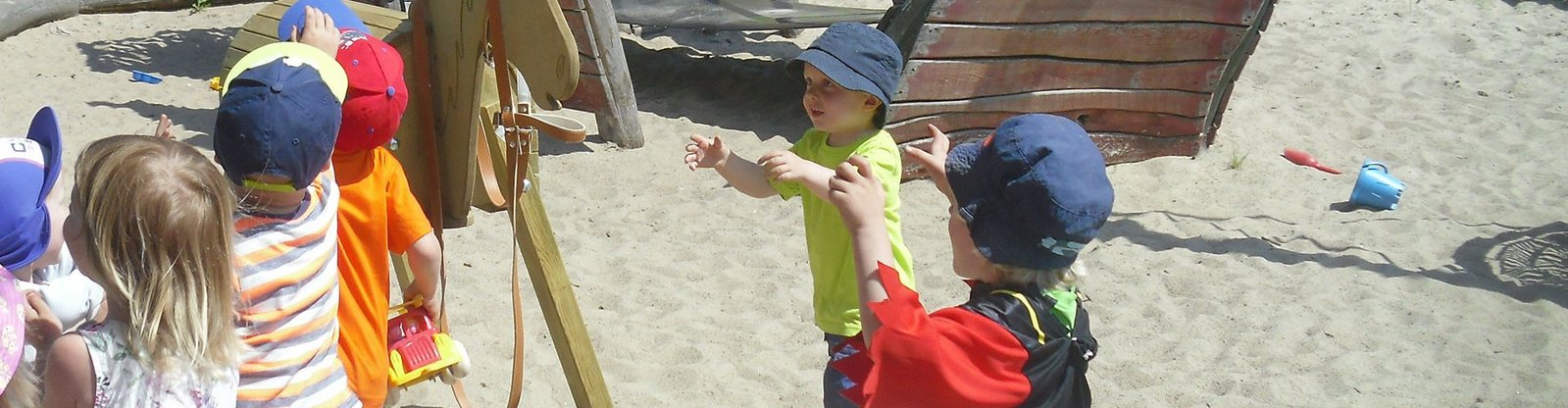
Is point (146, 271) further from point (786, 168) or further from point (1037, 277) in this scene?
point (1037, 277)

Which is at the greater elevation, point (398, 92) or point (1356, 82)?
point (398, 92)

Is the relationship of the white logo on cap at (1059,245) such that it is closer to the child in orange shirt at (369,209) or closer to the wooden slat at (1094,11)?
the child in orange shirt at (369,209)

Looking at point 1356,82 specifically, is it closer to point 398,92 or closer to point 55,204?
point 398,92

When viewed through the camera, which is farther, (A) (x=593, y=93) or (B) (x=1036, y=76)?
A: (A) (x=593, y=93)

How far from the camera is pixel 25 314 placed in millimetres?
1804

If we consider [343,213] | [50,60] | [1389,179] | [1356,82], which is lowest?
[1356,82]

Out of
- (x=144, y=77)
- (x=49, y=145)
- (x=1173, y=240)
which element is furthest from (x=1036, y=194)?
(x=144, y=77)

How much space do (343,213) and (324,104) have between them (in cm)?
33

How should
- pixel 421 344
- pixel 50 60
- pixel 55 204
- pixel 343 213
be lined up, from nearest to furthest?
pixel 55 204
pixel 343 213
pixel 421 344
pixel 50 60

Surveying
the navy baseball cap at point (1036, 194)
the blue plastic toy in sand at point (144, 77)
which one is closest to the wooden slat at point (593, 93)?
the blue plastic toy in sand at point (144, 77)

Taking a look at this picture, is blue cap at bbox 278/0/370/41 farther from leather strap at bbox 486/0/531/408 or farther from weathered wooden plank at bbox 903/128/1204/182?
weathered wooden plank at bbox 903/128/1204/182

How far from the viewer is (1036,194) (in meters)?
1.75

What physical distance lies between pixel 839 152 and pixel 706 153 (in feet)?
0.87

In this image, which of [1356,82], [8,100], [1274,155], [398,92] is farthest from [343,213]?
[1356,82]
